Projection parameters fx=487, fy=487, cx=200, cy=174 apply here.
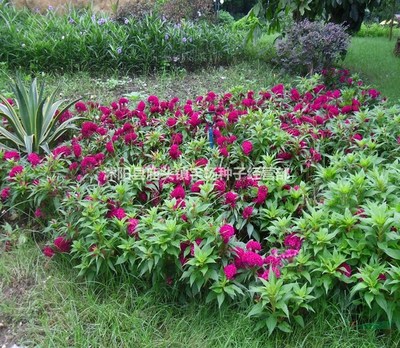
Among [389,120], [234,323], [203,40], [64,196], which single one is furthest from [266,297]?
[203,40]

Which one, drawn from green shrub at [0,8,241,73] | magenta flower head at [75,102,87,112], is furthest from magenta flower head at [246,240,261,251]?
green shrub at [0,8,241,73]

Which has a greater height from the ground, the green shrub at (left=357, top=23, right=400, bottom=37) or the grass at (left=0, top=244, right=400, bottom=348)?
the grass at (left=0, top=244, right=400, bottom=348)

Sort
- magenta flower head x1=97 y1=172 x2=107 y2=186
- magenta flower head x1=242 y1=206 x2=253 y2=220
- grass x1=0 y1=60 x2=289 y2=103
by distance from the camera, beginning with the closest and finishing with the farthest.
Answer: magenta flower head x1=242 y1=206 x2=253 y2=220 < magenta flower head x1=97 y1=172 x2=107 y2=186 < grass x1=0 y1=60 x2=289 y2=103

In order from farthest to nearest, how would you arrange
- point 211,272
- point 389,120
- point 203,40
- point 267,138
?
point 203,40, point 389,120, point 267,138, point 211,272

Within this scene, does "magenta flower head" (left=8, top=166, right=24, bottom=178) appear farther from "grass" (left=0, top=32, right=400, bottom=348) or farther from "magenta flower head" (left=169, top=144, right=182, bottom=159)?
"magenta flower head" (left=169, top=144, right=182, bottom=159)

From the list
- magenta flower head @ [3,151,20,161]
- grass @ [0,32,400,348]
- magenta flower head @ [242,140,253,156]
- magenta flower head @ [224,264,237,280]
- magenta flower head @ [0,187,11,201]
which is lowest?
grass @ [0,32,400,348]

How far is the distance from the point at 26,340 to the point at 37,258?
1.99ft

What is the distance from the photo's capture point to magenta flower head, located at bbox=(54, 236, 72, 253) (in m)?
2.66

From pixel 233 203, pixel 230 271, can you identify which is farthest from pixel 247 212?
pixel 230 271

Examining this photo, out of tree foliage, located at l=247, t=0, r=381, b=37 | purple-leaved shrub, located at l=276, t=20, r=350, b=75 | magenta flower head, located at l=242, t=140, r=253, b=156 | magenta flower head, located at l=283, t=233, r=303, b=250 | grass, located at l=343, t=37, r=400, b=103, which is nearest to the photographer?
magenta flower head, located at l=283, t=233, r=303, b=250

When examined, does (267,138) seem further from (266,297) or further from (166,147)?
(266,297)

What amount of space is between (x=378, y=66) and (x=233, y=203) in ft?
18.7

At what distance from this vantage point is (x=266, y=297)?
6.81ft

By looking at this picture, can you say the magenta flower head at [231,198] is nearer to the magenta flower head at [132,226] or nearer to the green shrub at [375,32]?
the magenta flower head at [132,226]
